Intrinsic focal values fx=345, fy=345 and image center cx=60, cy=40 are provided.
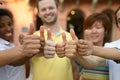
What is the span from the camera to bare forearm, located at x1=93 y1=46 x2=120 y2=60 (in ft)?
8.07

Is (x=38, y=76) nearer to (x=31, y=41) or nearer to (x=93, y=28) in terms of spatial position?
(x=93, y=28)

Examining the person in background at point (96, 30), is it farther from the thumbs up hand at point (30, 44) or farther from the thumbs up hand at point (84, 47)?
the thumbs up hand at point (30, 44)

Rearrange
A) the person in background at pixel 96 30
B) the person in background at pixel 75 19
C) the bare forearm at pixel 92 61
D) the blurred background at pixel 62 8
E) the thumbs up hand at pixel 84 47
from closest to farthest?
the thumbs up hand at pixel 84 47
the bare forearm at pixel 92 61
the person in background at pixel 96 30
the person in background at pixel 75 19
the blurred background at pixel 62 8

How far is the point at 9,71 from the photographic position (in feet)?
8.72

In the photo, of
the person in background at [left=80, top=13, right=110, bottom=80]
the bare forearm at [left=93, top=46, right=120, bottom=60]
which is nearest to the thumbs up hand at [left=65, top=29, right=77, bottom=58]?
the bare forearm at [left=93, top=46, right=120, bottom=60]

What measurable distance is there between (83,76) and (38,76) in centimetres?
44

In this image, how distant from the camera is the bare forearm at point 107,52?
2460 millimetres

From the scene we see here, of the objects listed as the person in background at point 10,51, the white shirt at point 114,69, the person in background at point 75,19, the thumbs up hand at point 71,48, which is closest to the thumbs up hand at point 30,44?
the person in background at point 10,51

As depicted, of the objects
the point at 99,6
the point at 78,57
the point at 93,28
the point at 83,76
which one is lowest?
the point at 83,76

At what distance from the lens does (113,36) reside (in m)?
13.0

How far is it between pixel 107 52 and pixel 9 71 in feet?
2.52

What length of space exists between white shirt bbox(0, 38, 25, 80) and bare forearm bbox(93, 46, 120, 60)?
67 centimetres

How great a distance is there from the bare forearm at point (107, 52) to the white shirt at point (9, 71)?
2.21ft

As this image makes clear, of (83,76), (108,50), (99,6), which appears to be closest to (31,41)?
(108,50)
